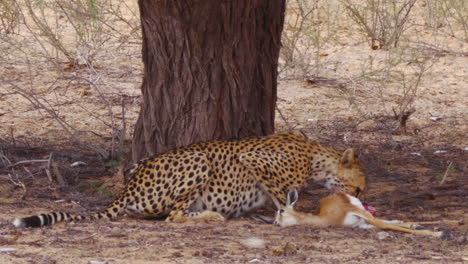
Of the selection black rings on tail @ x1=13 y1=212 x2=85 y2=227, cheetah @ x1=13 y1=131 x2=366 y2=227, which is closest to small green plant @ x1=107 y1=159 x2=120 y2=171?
cheetah @ x1=13 y1=131 x2=366 y2=227

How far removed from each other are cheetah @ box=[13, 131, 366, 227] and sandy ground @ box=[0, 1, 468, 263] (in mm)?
Answer: 156

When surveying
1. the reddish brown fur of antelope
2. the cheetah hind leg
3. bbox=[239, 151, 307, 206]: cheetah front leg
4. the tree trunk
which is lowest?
the cheetah hind leg

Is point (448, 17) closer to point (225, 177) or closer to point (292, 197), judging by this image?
point (225, 177)

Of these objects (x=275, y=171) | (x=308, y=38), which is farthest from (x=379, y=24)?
(x=275, y=171)

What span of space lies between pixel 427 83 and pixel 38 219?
5.51 metres

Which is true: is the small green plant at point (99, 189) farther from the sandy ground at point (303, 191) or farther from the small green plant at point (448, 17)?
the small green plant at point (448, 17)

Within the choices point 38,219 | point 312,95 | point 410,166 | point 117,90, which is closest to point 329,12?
point 312,95

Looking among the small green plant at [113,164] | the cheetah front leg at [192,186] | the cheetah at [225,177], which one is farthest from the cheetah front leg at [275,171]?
the small green plant at [113,164]

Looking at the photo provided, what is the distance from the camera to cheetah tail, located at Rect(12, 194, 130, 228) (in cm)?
473

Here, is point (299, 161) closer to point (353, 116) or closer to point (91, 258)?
point (91, 258)

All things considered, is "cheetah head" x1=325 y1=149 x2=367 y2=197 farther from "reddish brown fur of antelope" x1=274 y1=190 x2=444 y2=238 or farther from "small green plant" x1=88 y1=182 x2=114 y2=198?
"small green plant" x1=88 y1=182 x2=114 y2=198

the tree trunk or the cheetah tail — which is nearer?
the cheetah tail

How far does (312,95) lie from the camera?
8.91 m

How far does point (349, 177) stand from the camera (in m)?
5.71
